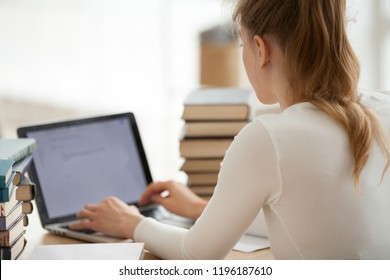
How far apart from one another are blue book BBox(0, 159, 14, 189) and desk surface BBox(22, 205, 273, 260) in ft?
0.86

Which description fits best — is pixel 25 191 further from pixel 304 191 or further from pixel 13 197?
pixel 304 191

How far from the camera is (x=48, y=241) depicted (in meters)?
1.44

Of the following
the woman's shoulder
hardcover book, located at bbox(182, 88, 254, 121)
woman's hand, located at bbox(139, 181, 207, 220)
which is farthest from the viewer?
hardcover book, located at bbox(182, 88, 254, 121)

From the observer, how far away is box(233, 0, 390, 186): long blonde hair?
3.34 feet

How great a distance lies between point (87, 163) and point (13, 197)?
487mm

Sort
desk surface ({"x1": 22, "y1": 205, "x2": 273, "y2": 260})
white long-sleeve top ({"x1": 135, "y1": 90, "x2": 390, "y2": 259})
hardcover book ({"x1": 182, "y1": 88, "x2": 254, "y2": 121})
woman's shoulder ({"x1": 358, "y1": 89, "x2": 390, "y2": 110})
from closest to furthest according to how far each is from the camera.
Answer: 1. white long-sleeve top ({"x1": 135, "y1": 90, "x2": 390, "y2": 259})
2. woman's shoulder ({"x1": 358, "y1": 89, "x2": 390, "y2": 110})
3. desk surface ({"x1": 22, "y1": 205, "x2": 273, "y2": 260})
4. hardcover book ({"x1": 182, "y1": 88, "x2": 254, "y2": 121})

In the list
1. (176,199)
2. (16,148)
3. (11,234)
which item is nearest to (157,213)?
(176,199)

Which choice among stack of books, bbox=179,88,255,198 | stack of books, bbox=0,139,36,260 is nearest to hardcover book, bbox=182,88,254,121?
stack of books, bbox=179,88,255,198

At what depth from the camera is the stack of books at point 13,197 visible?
1045 millimetres

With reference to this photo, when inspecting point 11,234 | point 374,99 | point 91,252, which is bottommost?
point 91,252

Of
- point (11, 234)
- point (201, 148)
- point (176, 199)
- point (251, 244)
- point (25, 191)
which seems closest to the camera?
point (11, 234)

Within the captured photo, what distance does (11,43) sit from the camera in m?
6.11

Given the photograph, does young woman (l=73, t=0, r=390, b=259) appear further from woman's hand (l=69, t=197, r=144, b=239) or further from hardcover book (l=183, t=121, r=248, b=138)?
hardcover book (l=183, t=121, r=248, b=138)

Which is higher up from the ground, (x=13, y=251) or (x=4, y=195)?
(x=4, y=195)
